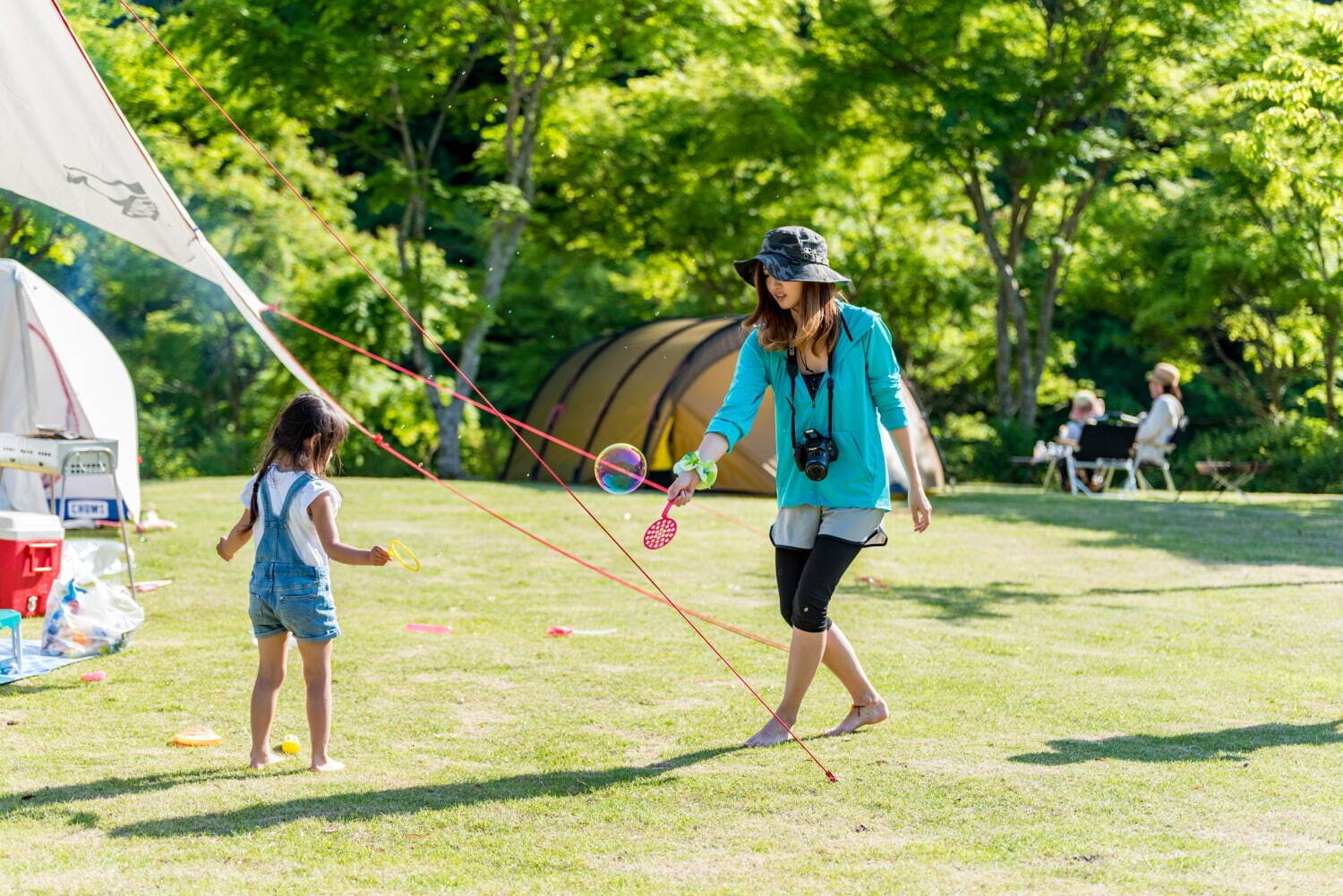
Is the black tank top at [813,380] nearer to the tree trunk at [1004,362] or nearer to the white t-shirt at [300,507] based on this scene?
the white t-shirt at [300,507]

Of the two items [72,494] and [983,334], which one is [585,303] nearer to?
[983,334]

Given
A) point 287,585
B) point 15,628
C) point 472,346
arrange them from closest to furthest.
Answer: point 287,585 → point 15,628 → point 472,346

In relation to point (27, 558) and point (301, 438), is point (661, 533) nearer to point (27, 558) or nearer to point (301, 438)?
point (301, 438)

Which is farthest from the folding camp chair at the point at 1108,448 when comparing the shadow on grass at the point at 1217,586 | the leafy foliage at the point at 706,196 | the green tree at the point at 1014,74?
the shadow on grass at the point at 1217,586

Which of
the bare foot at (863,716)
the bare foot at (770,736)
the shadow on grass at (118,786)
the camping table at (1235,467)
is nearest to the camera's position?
the shadow on grass at (118,786)

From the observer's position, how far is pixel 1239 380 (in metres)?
27.4

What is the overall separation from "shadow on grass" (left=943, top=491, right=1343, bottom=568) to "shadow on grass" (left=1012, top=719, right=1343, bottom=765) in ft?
16.6

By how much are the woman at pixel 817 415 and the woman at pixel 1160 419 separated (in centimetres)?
1038

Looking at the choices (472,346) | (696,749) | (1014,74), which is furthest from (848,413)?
(1014,74)

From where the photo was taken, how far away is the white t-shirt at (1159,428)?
14.7 m

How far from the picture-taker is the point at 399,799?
4.34 meters

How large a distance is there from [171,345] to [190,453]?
403cm

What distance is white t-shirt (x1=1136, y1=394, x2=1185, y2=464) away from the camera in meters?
14.7

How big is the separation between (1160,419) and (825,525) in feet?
35.2
